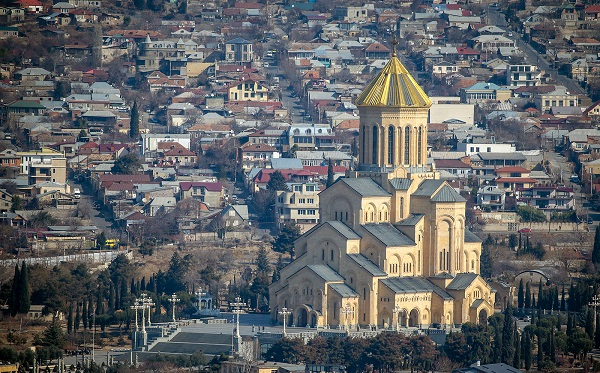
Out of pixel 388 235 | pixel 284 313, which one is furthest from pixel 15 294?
pixel 388 235

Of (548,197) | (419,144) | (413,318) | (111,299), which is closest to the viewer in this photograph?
(413,318)

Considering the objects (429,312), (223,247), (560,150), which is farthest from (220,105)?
(429,312)

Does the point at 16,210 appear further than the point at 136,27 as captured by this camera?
No

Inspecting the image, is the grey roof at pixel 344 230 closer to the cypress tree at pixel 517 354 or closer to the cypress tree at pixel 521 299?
the cypress tree at pixel 517 354

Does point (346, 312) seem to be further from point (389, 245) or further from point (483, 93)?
point (483, 93)

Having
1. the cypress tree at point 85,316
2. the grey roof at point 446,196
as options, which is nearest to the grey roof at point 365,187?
the grey roof at point 446,196

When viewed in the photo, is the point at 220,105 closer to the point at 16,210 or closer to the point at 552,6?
the point at 16,210
